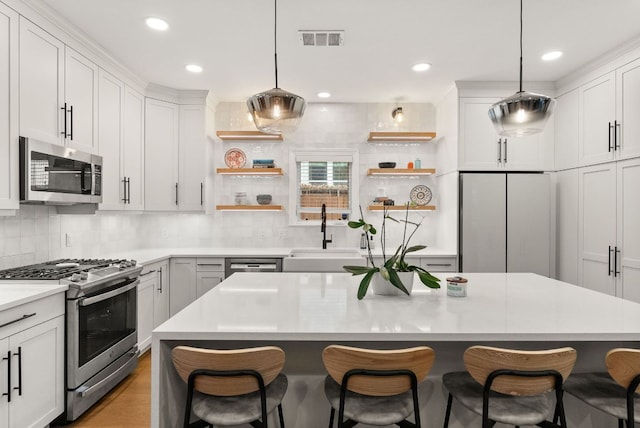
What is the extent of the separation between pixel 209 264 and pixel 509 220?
124 inches

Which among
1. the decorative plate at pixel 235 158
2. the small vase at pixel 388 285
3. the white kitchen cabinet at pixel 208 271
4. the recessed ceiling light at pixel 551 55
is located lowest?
the white kitchen cabinet at pixel 208 271

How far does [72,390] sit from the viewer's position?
2422mm

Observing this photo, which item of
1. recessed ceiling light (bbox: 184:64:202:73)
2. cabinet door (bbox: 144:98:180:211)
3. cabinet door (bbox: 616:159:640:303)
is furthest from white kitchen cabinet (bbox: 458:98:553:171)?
cabinet door (bbox: 144:98:180:211)

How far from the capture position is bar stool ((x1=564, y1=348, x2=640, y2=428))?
143 centimetres

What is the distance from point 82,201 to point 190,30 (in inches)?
61.2

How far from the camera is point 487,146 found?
401cm

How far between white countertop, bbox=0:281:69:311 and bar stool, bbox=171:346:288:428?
1.13m

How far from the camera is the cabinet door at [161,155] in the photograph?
13.6ft

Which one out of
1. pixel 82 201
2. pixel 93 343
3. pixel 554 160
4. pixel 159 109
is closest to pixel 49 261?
pixel 82 201

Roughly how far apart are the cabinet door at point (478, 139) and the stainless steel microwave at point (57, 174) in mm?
3451

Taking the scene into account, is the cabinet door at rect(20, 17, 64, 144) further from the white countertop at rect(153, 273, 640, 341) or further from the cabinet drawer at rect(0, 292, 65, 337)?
the white countertop at rect(153, 273, 640, 341)

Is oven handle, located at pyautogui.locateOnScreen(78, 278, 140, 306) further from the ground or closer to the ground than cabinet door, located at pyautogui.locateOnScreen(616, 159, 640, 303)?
closer to the ground

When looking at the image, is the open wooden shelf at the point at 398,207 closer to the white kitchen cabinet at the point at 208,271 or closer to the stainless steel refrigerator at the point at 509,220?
the stainless steel refrigerator at the point at 509,220

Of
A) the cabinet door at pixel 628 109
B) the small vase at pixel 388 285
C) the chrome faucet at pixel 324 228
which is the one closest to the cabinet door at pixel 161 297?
the chrome faucet at pixel 324 228
